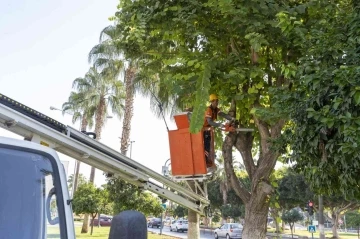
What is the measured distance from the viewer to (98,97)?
91.9 ft

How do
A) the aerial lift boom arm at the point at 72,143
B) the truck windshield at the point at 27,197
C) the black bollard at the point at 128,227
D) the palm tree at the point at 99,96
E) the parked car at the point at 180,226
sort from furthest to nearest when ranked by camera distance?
the parked car at the point at 180,226
the palm tree at the point at 99,96
the aerial lift boom arm at the point at 72,143
the truck windshield at the point at 27,197
the black bollard at the point at 128,227

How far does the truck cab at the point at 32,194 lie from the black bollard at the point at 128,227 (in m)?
0.47

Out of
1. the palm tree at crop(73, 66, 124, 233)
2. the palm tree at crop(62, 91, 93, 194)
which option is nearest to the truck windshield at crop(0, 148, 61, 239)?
the palm tree at crop(73, 66, 124, 233)

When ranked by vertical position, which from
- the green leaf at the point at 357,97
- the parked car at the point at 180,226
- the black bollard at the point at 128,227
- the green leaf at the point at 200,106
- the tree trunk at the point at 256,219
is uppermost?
the green leaf at the point at 200,106

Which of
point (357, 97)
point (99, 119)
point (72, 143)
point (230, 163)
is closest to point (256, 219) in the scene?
point (230, 163)

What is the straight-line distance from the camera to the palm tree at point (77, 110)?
30312mm

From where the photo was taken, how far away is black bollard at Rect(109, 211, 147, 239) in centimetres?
177

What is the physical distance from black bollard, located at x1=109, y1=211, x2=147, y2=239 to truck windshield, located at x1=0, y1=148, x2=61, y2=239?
0.48 m

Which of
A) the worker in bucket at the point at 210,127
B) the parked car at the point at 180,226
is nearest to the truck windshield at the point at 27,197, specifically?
the worker in bucket at the point at 210,127

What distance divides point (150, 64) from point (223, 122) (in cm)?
274

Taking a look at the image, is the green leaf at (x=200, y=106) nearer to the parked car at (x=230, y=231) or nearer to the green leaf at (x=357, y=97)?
the green leaf at (x=357, y=97)

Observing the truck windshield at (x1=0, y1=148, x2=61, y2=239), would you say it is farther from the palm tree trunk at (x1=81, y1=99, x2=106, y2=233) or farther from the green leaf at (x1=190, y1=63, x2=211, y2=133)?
the palm tree trunk at (x1=81, y1=99, x2=106, y2=233)

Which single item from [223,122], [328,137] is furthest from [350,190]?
[223,122]

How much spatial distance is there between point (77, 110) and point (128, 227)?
3274 centimetres
